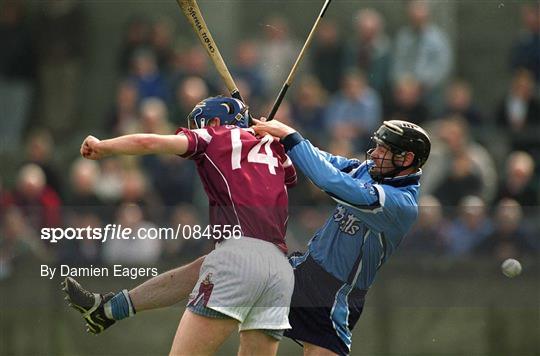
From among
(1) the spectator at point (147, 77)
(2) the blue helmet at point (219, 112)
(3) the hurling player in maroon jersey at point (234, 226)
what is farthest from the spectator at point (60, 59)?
(3) the hurling player in maroon jersey at point (234, 226)

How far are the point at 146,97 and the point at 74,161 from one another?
2.57 ft

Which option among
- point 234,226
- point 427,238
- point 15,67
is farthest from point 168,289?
point 15,67

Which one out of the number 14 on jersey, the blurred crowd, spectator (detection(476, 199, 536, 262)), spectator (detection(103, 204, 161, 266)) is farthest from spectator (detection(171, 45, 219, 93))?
the number 14 on jersey

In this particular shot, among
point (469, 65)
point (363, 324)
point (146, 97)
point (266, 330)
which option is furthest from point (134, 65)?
point (266, 330)

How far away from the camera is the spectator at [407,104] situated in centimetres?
1034

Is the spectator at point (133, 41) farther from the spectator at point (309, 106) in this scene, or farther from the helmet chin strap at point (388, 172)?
the helmet chin strap at point (388, 172)

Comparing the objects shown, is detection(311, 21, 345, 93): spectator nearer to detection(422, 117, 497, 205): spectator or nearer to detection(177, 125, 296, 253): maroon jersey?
detection(422, 117, 497, 205): spectator

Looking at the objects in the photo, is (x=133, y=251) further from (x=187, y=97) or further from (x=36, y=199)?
(x=187, y=97)

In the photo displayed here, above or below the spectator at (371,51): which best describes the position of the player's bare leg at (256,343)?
below

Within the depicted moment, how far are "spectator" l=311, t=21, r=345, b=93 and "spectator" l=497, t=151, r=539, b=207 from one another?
5.25 feet

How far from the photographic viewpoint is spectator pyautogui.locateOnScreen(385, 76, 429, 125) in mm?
10344

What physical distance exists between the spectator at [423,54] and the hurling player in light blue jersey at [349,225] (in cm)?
360

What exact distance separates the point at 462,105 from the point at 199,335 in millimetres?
4843

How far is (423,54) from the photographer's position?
1067 centimetres
